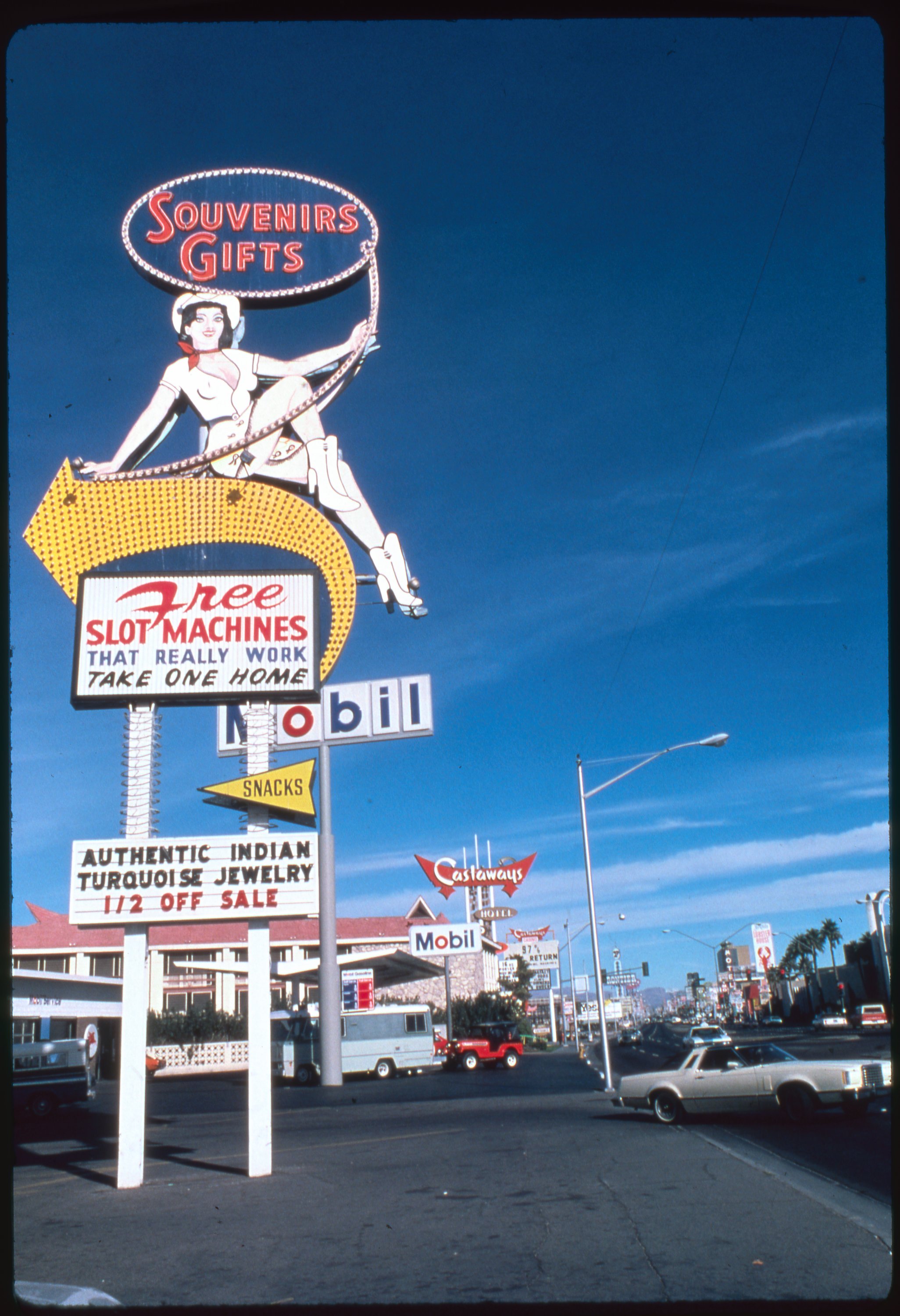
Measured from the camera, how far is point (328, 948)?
28938 millimetres

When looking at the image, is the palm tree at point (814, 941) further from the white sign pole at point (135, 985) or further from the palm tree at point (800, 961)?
the white sign pole at point (135, 985)

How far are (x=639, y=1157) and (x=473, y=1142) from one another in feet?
11.7

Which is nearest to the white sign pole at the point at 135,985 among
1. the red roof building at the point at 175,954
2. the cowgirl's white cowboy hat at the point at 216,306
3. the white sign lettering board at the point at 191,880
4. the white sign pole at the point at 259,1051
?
the white sign lettering board at the point at 191,880

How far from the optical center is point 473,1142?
15.3 meters

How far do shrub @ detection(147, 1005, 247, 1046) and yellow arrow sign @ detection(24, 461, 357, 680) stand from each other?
37.0 metres

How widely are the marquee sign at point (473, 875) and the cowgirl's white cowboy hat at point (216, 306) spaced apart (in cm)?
3923

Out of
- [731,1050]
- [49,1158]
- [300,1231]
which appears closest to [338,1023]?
[49,1158]

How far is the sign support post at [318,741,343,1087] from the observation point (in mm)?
28938

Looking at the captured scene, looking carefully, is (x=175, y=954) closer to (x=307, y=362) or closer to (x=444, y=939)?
(x=444, y=939)

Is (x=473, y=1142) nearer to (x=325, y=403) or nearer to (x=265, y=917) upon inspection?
(x=265, y=917)

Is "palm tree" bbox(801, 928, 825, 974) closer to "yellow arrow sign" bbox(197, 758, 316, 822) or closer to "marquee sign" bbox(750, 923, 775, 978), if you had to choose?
"marquee sign" bbox(750, 923, 775, 978)

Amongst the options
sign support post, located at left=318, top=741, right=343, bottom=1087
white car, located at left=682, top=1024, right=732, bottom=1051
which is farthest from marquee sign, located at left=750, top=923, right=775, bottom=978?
sign support post, located at left=318, top=741, right=343, bottom=1087

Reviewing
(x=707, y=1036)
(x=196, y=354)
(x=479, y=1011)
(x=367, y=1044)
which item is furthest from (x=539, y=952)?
(x=196, y=354)

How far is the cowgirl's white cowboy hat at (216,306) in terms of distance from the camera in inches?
Result: 778
